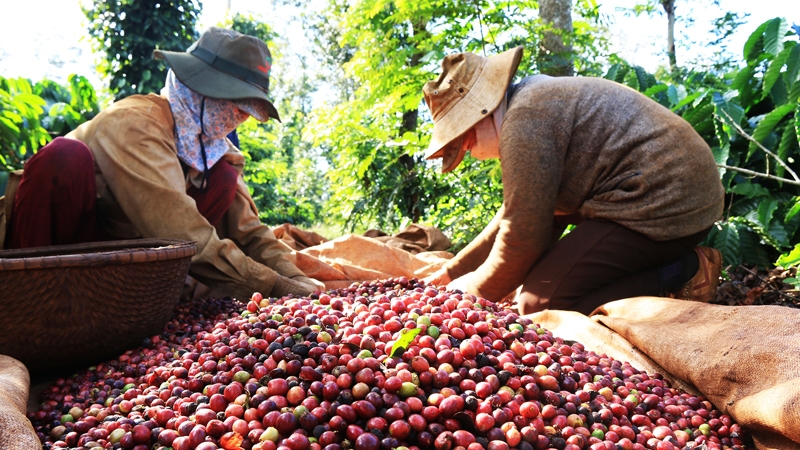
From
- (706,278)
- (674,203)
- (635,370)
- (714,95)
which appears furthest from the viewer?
(714,95)

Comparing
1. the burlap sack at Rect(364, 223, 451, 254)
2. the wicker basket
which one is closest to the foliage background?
the burlap sack at Rect(364, 223, 451, 254)

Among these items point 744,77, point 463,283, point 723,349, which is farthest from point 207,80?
point 744,77

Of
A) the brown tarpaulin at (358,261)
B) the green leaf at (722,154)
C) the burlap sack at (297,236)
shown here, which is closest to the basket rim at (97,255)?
the brown tarpaulin at (358,261)

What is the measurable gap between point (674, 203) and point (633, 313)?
1.89 feet

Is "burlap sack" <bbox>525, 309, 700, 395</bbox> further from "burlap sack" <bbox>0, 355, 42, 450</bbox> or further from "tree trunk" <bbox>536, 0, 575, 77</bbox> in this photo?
"tree trunk" <bbox>536, 0, 575, 77</bbox>

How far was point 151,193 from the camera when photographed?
2494 mm

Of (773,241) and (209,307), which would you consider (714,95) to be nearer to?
(773,241)

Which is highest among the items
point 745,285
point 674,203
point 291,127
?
point 674,203

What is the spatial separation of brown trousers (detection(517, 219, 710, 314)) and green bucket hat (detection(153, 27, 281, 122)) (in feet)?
5.33

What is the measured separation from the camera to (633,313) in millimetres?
2016

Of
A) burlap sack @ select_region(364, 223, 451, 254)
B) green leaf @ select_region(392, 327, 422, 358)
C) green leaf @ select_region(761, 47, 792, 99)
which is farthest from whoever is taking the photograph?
burlap sack @ select_region(364, 223, 451, 254)

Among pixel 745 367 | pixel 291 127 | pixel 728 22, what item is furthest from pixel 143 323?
pixel 728 22

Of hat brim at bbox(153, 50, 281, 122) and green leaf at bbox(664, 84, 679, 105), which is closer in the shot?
hat brim at bbox(153, 50, 281, 122)

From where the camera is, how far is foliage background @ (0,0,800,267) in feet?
11.1
